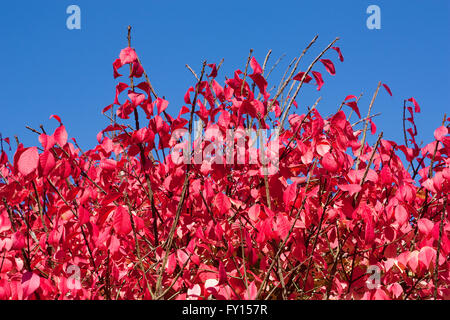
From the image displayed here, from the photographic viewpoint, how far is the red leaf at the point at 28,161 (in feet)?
5.06

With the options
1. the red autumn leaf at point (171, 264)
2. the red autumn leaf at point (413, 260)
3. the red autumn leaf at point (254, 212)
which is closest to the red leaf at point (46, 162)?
the red autumn leaf at point (171, 264)

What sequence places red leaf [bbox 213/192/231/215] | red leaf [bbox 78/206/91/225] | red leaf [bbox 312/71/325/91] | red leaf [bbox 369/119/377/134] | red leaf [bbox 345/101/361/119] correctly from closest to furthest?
red leaf [bbox 78/206/91/225] → red leaf [bbox 213/192/231/215] → red leaf [bbox 345/101/361/119] → red leaf [bbox 312/71/325/91] → red leaf [bbox 369/119/377/134]

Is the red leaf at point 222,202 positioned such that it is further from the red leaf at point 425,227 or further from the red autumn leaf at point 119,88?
the red leaf at point 425,227

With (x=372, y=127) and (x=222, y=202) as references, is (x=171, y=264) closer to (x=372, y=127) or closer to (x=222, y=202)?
(x=222, y=202)

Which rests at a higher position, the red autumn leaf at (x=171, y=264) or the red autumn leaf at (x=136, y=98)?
the red autumn leaf at (x=136, y=98)

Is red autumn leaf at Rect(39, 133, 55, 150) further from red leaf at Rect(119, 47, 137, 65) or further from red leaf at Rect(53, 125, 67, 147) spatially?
red leaf at Rect(119, 47, 137, 65)

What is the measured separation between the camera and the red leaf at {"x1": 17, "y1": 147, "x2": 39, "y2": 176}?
1542mm

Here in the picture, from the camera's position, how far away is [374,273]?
200 centimetres

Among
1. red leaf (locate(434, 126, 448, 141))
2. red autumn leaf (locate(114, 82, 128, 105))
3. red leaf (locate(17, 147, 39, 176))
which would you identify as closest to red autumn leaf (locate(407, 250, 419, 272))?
red leaf (locate(434, 126, 448, 141))

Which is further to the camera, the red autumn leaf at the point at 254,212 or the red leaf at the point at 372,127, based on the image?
the red leaf at the point at 372,127

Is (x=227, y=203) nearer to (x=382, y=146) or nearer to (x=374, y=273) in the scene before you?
(x=374, y=273)

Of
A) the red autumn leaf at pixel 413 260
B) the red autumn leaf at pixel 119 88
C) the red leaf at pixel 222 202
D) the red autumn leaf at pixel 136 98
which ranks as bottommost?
the red autumn leaf at pixel 413 260
